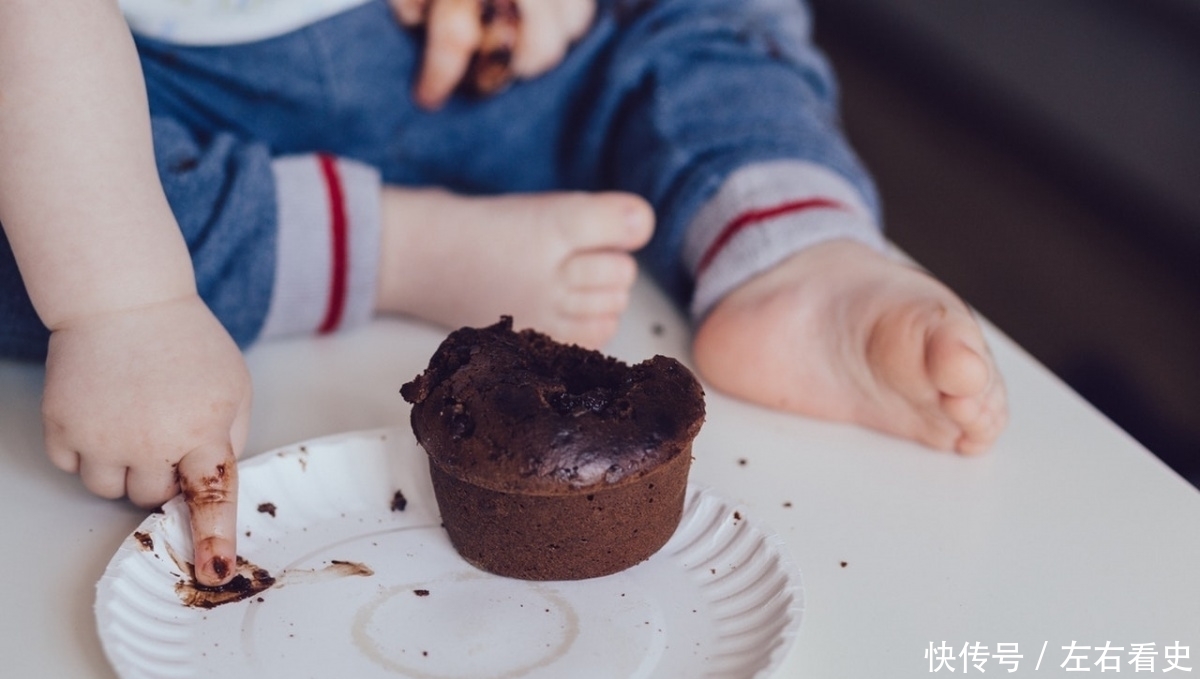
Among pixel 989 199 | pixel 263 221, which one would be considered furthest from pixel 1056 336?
pixel 263 221

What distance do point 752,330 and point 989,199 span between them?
674 millimetres

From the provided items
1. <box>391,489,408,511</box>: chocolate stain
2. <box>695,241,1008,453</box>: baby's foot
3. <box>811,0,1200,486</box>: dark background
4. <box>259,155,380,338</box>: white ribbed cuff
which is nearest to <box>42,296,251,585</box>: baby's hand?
<box>391,489,408,511</box>: chocolate stain

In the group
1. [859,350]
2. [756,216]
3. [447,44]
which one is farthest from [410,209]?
[859,350]

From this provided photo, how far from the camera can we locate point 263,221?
1000mm

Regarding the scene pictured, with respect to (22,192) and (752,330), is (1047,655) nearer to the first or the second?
(752,330)

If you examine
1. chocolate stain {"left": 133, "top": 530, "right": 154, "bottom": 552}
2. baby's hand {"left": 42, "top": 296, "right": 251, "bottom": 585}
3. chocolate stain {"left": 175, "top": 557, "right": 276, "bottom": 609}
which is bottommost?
chocolate stain {"left": 175, "top": 557, "right": 276, "bottom": 609}

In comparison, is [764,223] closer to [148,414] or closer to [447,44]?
[447,44]

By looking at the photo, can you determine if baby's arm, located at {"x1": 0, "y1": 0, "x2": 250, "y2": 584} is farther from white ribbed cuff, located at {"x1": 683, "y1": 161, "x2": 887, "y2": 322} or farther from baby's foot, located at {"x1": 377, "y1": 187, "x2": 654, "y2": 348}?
white ribbed cuff, located at {"x1": 683, "y1": 161, "x2": 887, "y2": 322}

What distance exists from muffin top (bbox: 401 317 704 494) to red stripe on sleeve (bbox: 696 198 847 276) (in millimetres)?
345

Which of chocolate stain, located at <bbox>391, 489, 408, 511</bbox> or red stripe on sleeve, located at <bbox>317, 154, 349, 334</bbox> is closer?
chocolate stain, located at <bbox>391, 489, 408, 511</bbox>

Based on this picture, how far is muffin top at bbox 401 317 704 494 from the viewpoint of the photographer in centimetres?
67

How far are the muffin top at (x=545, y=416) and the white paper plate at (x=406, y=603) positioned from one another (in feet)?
0.24

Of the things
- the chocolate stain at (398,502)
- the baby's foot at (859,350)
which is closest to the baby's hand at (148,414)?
the chocolate stain at (398,502)

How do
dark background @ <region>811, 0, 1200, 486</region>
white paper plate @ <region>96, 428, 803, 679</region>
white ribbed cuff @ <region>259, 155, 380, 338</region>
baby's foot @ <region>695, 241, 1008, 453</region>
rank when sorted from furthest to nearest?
dark background @ <region>811, 0, 1200, 486</region> < white ribbed cuff @ <region>259, 155, 380, 338</region> < baby's foot @ <region>695, 241, 1008, 453</region> < white paper plate @ <region>96, 428, 803, 679</region>
